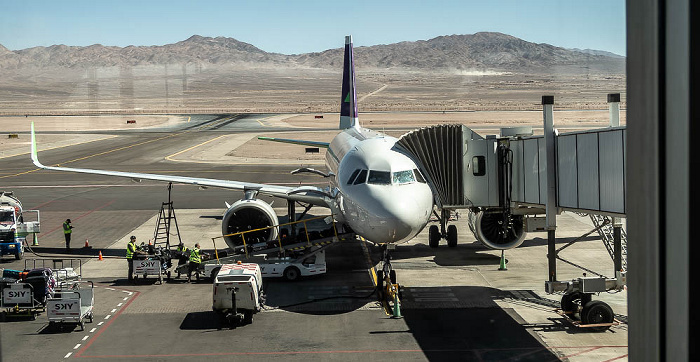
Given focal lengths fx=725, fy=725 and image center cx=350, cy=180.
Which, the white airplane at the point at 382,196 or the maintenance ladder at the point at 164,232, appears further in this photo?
the maintenance ladder at the point at 164,232

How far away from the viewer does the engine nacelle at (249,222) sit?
2906 centimetres

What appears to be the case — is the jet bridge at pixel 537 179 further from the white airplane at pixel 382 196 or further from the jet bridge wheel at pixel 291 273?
Result: the jet bridge wheel at pixel 291 273

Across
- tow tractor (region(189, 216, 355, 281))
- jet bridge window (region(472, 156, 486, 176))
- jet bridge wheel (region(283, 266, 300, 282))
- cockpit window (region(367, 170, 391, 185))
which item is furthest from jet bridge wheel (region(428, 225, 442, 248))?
cockpit window (region(367, 170, 391, 185))

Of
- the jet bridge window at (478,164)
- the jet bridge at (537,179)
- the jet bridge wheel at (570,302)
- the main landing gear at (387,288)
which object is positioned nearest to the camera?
the jet bridge at (537,179)

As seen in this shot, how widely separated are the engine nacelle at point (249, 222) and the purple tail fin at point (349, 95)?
14.3 meters

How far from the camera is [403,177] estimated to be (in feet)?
74.3

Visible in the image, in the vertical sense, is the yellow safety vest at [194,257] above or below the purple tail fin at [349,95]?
below

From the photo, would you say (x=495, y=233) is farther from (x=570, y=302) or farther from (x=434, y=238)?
(x=570, y=302)

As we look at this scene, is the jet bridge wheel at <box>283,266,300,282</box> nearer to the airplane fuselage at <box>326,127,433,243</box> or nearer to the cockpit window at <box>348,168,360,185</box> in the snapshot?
the airplane fuselage at <box>326,127,433,243</box>

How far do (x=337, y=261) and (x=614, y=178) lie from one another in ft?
52.3

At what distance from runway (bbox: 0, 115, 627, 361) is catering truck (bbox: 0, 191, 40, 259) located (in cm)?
69

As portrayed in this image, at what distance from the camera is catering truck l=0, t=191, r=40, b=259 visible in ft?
103

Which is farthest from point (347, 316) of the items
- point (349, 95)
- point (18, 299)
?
point (349, 95)

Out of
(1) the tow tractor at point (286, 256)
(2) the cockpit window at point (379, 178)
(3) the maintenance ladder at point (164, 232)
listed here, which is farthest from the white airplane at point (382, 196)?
(3) the maintenance ladder at point (164, 232)
